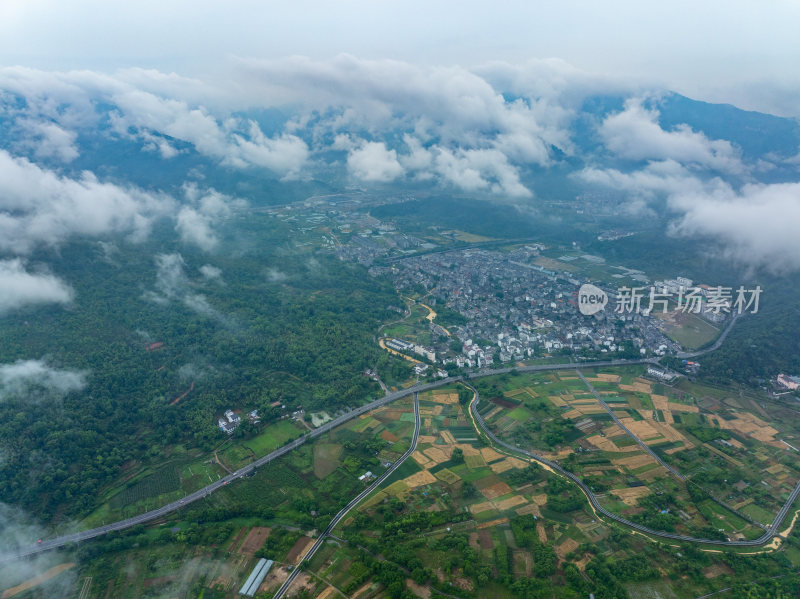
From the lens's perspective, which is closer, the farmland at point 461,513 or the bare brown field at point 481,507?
the farmland at point 461,513

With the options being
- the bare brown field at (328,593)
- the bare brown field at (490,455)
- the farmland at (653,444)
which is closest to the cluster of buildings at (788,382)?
the farmland at (653,444)

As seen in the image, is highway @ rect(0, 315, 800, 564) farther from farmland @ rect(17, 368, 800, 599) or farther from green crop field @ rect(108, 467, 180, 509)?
green crop field @ rect(108, 467, 180, 509)

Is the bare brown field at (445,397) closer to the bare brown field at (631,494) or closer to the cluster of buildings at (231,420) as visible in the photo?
the bare brown field at (631,494)

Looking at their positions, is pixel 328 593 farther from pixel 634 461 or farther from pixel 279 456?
pixel 634 461


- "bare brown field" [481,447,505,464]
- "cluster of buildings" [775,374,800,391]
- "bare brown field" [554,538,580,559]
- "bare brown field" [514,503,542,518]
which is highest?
"cluster of buildings" [775,374,800,391]

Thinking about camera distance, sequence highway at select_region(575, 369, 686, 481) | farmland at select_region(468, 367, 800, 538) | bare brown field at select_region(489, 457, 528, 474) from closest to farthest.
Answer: farmland at select_region(468, 367, 800, 538) → bare brown field at select_region(489, 457, 528, 474) → highway at select_region(575, 369, 686, 481)

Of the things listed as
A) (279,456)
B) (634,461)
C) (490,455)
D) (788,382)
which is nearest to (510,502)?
(490,455)

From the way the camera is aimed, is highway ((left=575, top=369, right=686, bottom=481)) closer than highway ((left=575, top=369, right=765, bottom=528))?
No

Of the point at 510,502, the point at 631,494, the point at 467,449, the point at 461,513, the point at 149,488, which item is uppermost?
the point at 631,494

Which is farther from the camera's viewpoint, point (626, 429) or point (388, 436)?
point (626, 429)

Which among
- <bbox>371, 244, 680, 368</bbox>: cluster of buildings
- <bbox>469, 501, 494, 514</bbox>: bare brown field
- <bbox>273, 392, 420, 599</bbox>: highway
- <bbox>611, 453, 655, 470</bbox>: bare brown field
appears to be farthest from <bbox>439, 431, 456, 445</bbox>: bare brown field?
<bbox>611, 453, 655, 470</bbox>: bare brown field

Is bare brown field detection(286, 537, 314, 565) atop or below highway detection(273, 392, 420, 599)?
below
